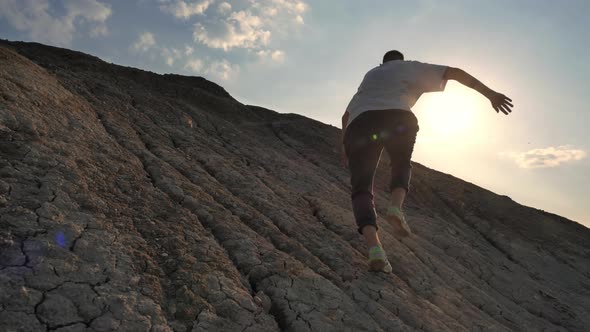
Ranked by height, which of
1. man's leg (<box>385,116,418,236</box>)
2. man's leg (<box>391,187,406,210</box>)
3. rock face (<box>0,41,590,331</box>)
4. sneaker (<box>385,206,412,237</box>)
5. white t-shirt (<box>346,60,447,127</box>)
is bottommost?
rock face (<box>0,41,590,331</box>)

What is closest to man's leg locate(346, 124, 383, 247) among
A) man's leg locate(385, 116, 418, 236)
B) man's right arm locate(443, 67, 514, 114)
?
man's leg locate(385, 116, 418, 236)

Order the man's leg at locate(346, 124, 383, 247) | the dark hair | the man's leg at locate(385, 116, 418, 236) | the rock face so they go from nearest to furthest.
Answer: the rock face < the man's leg at locate(346, 124, 383, 247) < the man's leg at locate(385, 116, 418, 236) < the dark hair

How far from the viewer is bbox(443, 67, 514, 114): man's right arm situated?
319 cm

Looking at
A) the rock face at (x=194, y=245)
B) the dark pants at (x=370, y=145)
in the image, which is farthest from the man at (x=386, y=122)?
the rock face at (x=194, y=245)

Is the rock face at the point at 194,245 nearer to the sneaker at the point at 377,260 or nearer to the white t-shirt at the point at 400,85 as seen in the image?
the sneaker at the point at 377,260

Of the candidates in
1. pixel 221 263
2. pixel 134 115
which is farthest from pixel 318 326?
pixel 134 115

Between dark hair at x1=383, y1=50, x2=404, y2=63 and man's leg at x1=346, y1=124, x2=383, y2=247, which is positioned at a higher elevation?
dark hair at x1=383, y1=50, x2=404, y2=63

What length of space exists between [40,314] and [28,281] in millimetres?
199

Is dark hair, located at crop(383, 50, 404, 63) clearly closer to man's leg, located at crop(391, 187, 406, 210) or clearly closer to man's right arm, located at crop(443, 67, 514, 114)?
man's right arm, located at crop(443, 67, 514, 114)

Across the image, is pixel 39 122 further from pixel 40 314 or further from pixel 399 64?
pixel 399 64

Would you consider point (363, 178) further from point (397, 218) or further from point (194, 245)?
point (194, 245)

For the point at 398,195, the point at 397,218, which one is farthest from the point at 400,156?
the point at 397,218

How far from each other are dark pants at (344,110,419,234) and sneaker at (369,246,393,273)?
8.0 inches

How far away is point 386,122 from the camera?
3133mm
